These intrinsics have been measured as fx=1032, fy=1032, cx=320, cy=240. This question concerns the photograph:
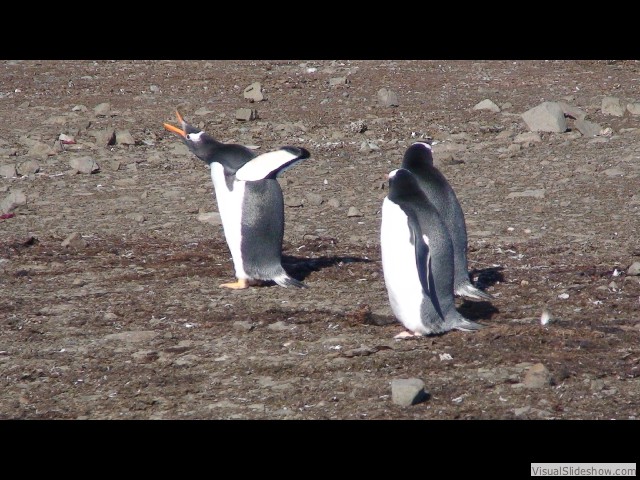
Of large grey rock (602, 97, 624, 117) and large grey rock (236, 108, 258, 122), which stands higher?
large grey rock (602, 97, 624, 117)

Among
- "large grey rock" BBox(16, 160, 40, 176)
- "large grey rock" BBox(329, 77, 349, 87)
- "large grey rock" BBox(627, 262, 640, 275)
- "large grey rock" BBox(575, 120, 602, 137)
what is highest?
"large grey rock" BBox(329, 77, 349, 87)

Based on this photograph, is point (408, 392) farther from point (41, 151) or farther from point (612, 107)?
point (612, 107)

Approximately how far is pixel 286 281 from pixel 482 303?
3.48ft

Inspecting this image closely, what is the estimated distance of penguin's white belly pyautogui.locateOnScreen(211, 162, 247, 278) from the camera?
17.9 feet

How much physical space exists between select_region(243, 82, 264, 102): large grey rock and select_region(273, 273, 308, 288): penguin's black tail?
4.87 meters

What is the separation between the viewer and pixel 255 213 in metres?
5.45

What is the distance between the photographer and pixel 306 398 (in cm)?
390

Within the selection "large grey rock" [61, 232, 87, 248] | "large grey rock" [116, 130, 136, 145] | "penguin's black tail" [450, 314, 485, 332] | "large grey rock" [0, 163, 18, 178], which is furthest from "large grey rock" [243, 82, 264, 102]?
"penguin's black tail" [450, 314, 485, 332]

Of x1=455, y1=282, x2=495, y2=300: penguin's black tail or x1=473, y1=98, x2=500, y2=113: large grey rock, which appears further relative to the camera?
x1=473, y1=98, x2=500, y2=113: large grey rock

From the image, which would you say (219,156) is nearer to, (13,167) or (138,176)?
(138,176)

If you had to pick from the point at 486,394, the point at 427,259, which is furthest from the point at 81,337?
the point at 486,394

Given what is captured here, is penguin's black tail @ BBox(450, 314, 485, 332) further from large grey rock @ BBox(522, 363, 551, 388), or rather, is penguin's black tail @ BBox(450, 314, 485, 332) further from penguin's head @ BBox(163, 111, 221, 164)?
penguin's head @ BBox(163, 111, 221, 164)

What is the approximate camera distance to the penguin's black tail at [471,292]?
4.95m

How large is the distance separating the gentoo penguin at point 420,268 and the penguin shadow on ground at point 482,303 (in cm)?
→ 26
